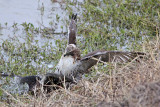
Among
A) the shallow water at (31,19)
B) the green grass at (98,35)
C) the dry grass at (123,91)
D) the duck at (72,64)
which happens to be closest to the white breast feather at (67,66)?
the duck at (72,64)

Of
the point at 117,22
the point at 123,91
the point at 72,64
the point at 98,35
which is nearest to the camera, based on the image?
the point at 123,91

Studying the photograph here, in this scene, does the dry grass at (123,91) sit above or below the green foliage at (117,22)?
below

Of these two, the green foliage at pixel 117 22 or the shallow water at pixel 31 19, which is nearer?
the green foliage at pixel 117 22

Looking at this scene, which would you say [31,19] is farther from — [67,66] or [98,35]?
[67,66]

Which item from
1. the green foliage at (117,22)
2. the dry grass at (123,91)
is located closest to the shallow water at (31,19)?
the green foliage at (117,22)

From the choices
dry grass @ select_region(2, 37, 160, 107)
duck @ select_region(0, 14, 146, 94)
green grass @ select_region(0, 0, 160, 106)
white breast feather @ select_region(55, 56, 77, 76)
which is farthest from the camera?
green grass @ select_region(0, 0, 160, 106)

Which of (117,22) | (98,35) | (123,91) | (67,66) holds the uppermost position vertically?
(117,22)

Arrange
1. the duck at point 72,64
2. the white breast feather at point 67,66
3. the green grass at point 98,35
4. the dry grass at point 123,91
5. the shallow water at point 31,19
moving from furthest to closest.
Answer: the shallow water at point 31,19 < the green grass at point 98,35 < the white breast feather at point 67,66 < the duck at point 72,64 < the dry grass at point 123,91

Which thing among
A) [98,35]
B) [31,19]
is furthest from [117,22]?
[31,19]

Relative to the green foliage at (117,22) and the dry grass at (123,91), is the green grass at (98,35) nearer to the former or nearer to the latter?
the green foliage at (117,22)

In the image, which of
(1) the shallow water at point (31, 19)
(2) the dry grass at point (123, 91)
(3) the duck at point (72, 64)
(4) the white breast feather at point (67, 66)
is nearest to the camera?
(2) the dry grass at point (123, 91)

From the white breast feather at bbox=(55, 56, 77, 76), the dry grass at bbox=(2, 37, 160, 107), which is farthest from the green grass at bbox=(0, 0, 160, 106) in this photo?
the white breast feather at bbox=(55, 56, 77, 76)

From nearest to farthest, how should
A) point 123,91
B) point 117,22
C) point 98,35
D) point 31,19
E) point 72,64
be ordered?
point 123,91 → point 72,64 → point 98,35 → point 117,22 → point 31,19

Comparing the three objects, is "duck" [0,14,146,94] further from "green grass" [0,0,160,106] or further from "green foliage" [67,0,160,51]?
"green foliage" [67,0,160,51]
